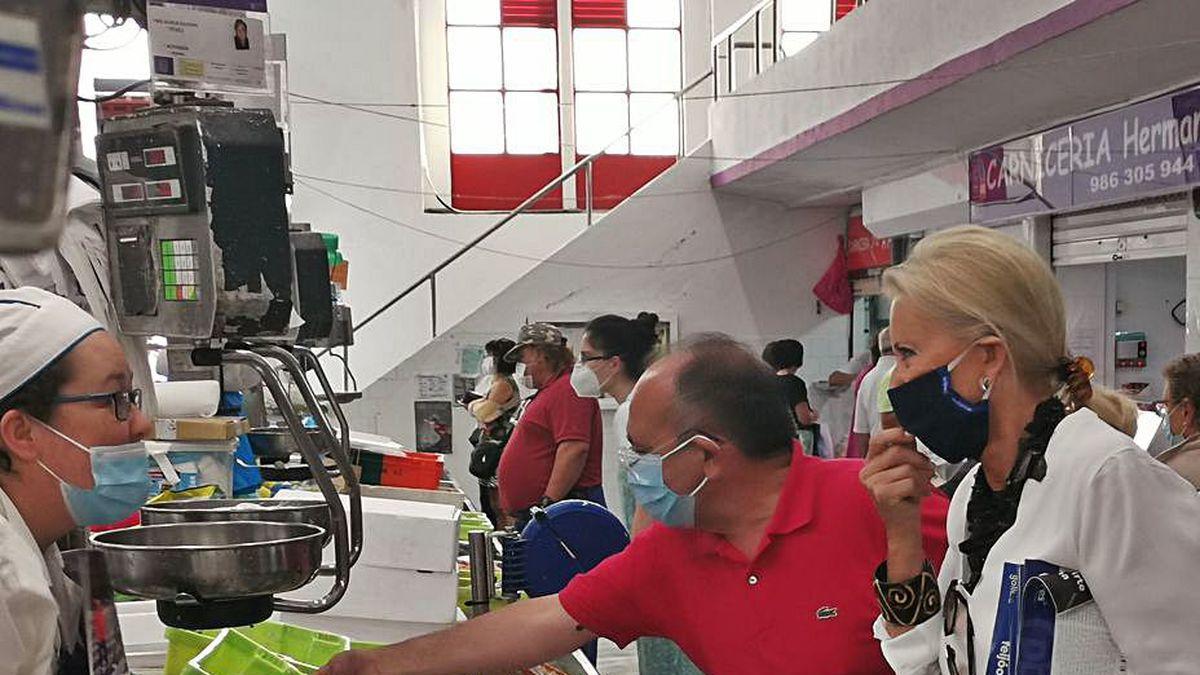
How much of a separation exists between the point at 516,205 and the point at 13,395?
8.74 meters

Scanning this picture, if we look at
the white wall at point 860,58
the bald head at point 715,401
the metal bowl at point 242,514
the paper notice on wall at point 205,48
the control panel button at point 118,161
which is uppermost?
the white wall at point 860,58

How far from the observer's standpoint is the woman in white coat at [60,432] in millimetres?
1395

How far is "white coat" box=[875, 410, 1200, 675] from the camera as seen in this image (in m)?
1.28

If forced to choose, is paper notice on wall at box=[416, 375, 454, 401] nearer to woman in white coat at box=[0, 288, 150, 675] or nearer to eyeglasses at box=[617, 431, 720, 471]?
eyeglasses at box=[617, 431, 720, 471]

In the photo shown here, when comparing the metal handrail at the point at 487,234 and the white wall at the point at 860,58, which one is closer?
the white wall at the point at 860,58

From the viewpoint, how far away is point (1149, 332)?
5660 mm

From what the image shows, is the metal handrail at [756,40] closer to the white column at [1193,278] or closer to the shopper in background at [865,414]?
the shopper in background at [865,414]

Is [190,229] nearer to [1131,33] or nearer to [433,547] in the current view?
[433,547]

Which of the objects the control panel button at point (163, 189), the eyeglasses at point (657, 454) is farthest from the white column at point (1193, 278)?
the control panel button at point (163, 189)

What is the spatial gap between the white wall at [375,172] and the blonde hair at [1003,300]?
7974mm

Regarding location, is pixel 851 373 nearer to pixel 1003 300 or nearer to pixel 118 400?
pixel 1003 300

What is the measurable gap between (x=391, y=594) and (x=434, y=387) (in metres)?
6.14

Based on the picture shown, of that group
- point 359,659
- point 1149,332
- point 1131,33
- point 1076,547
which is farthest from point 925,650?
point 1149,332

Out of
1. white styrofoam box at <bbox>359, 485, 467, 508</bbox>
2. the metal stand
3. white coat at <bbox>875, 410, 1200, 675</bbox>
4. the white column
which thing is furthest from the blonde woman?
the white column
